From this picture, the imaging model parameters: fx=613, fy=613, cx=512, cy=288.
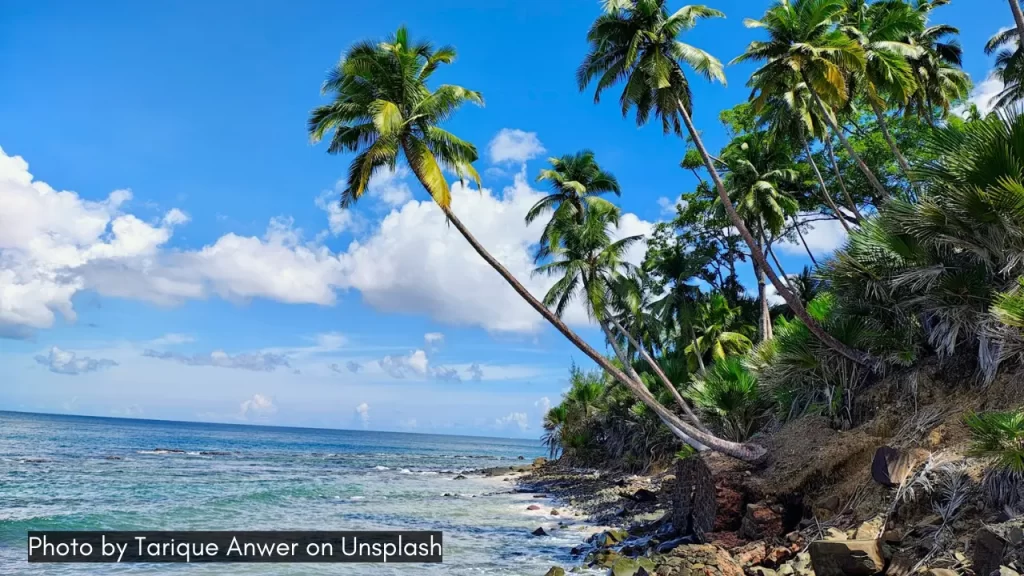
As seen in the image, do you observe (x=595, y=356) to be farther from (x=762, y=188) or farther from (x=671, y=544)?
(x=762, y=188)

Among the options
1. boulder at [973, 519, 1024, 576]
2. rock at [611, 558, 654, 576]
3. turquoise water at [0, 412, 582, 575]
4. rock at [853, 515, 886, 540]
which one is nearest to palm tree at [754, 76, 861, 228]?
rock at [853, 515, 886, 540]

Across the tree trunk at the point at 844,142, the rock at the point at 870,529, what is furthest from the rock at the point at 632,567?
the tree trunk at the point at 844,142

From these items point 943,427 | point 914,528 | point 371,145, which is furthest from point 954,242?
point 371,145

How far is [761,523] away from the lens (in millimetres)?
12016

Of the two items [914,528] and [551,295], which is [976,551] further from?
[551,295]

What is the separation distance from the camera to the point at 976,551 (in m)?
7.20

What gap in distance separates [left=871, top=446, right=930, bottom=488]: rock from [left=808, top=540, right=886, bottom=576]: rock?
4.66 ft

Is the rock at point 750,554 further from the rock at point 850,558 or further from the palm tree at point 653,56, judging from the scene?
the palm tree at point 653,56

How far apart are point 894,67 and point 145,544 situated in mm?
24227

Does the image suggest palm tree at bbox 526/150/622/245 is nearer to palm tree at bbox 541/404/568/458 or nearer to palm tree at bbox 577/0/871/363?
palm tree at bbox 577/0/871/363

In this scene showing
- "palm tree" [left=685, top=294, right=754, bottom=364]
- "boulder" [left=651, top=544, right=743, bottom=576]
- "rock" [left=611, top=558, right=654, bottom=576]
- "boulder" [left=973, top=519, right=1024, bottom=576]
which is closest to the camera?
"boulder" [left=973, top=519, right=1024, bottom=576]

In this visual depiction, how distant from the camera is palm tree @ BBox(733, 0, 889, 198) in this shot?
1587 centimetres

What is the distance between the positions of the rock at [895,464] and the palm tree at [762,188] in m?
15.0

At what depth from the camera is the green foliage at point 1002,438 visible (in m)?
6.93
